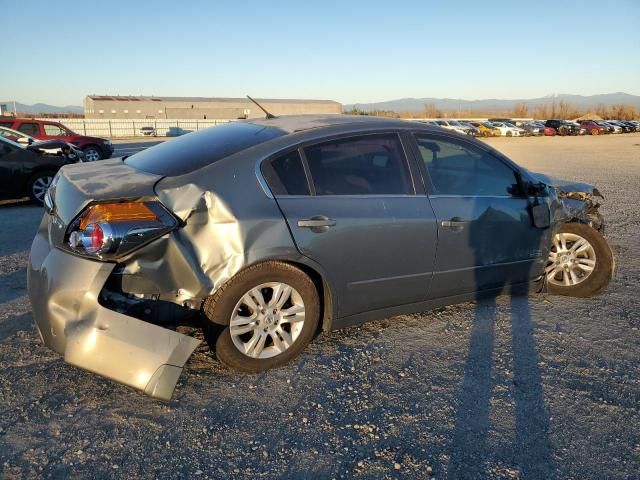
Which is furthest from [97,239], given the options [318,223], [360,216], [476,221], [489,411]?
[476,221]

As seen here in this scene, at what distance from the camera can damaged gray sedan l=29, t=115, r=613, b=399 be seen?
2.91m

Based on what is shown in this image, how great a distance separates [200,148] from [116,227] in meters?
0.95

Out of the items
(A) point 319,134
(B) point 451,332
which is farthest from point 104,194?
(B) point 451,332

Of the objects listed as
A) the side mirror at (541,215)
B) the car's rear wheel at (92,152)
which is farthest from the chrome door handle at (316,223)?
the car's rear wheel at (92,152)

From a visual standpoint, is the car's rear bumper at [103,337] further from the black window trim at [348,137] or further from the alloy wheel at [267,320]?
the black window trim at [348,137]

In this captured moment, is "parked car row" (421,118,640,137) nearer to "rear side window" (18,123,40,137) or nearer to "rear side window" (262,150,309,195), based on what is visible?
"rear side window" (18,123,40,137)

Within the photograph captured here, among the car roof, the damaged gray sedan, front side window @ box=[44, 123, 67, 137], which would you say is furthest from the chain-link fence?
the damaged gray sedan

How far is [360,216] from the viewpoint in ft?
11.4

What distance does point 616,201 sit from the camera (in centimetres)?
995

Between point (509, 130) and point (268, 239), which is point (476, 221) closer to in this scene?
point (268, 239)

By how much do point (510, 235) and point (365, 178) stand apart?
4.59ft

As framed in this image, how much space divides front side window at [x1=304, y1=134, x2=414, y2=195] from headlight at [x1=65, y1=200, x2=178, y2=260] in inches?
40.6

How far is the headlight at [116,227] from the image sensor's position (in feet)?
9.55

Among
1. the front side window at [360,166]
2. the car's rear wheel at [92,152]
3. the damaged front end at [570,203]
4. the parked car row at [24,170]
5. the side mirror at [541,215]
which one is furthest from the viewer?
the car's rear wheel at [92,152]
